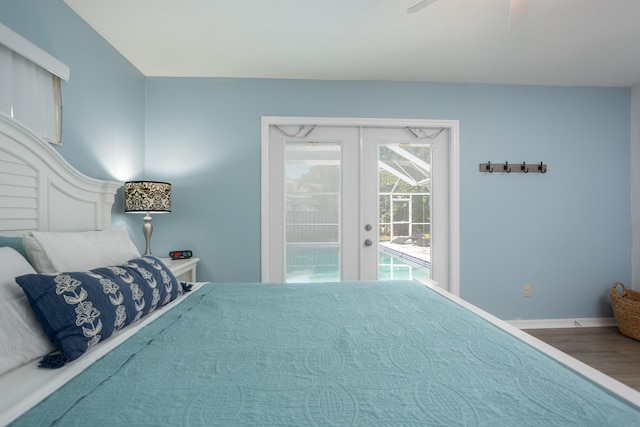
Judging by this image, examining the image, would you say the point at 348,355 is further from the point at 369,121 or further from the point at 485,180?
the point at 485,180

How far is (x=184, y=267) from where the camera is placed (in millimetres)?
2426

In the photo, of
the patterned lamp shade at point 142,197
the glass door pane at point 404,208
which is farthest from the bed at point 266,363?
the glass door pane at point 404,208

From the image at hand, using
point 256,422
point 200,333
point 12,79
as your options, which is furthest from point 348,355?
point 12,79

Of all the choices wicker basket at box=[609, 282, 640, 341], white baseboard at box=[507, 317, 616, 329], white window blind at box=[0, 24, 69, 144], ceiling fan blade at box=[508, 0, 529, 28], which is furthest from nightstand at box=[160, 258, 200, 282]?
wicker basket at box=[609, 282, 640, 341]

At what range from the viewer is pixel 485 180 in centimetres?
295

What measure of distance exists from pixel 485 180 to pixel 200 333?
290 centimetres

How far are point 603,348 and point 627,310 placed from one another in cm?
50

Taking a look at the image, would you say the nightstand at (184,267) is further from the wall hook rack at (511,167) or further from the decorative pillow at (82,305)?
the wall hook rack at (511,167)

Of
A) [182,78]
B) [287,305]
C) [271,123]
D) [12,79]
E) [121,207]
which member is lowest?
[287,305]

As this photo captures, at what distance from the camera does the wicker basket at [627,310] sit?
2.67 m

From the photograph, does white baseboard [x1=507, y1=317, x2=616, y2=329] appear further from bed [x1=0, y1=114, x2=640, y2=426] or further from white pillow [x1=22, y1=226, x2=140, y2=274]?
white pillow [x1=22, y1=226, x2=140, y2=274]

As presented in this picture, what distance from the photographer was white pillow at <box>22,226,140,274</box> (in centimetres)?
120

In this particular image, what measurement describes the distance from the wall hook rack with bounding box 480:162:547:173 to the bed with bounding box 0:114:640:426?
1945 mm

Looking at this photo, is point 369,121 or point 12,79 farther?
point 369,121
